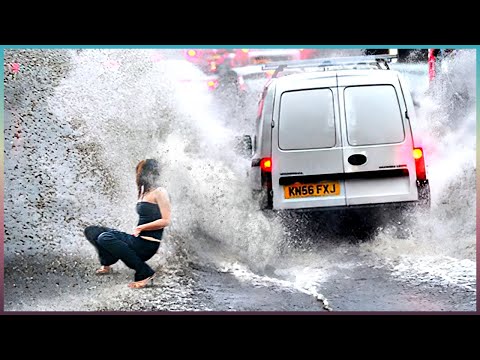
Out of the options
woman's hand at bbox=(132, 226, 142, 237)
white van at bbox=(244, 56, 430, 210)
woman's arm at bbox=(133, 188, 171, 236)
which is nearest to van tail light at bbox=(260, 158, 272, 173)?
white van at bbox=(244, 56, 430, 210)

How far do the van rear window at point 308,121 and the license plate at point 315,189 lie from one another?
0.34 m

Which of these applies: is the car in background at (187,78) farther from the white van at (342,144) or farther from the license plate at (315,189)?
the license plate at (315,189)

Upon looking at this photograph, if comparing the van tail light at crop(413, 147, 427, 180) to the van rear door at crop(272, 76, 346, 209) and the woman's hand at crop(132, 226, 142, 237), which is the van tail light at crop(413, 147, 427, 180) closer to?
the van rear door at crop(272, 76, 346, 209)

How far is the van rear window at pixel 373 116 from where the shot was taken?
7.69 metres

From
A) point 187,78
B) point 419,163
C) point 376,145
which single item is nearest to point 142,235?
point 187,78

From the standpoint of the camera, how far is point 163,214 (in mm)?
8102

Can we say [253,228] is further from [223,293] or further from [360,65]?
[360,65]

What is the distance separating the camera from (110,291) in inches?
318

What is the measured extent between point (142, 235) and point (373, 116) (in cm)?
243

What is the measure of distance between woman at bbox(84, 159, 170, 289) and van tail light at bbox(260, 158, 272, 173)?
0.97 m

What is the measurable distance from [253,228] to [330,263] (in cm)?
79

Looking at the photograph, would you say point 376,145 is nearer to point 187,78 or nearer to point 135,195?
point 187,78

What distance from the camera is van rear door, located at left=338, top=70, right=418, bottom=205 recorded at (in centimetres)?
768
